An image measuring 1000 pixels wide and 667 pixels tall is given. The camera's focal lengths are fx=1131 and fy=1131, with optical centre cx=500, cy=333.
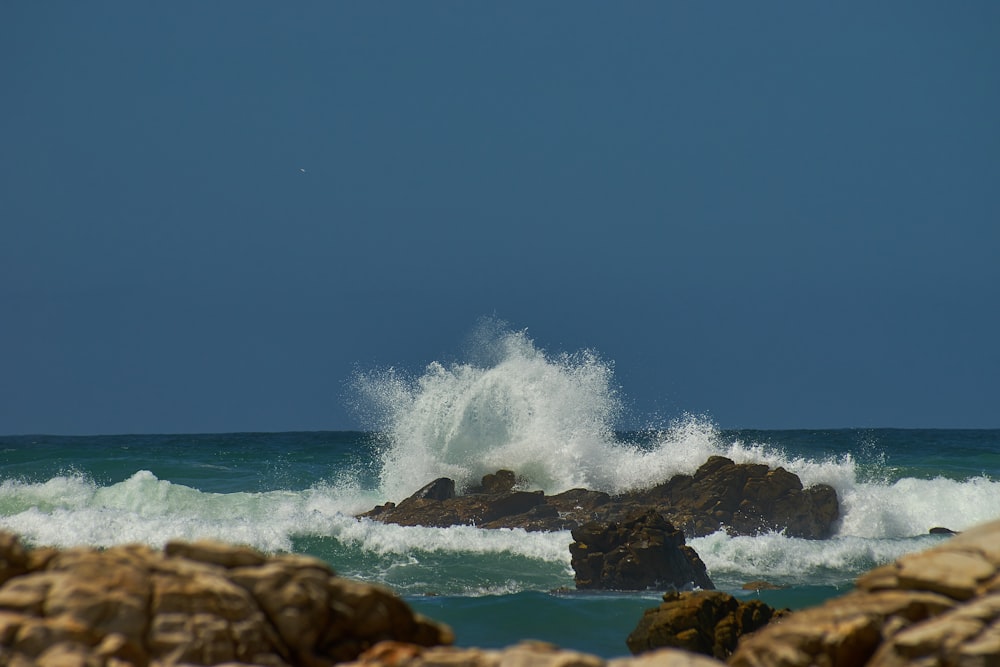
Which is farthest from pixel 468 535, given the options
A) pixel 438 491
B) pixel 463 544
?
pixel 438 491

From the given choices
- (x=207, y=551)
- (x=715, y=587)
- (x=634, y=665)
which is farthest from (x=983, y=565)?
(x=715, y=587)

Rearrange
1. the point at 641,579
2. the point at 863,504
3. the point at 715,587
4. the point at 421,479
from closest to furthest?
the point at 641,579 → the point at 715,587 → the point at 863,504 → the point at 421,479

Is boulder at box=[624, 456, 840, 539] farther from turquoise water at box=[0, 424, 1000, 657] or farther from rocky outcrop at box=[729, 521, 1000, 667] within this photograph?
rocky outcrop at box=[729, 521, 1000, 667]

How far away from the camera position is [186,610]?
4.91 meters

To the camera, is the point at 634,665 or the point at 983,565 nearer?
the point at 634,665

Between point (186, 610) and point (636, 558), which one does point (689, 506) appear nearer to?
point (636, 558)

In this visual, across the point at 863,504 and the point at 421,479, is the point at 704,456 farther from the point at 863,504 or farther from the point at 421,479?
the point at 421,479

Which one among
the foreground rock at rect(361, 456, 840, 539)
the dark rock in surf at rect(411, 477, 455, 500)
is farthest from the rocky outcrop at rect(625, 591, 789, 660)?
the dark rock in surf at rect(411, 477, 455, 500)

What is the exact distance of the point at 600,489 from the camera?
23859mm

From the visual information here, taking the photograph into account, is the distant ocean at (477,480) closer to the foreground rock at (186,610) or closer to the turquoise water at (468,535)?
the turquoise water at (468,535)

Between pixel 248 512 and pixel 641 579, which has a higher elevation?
pixel 248 512

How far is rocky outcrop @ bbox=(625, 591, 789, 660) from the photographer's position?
8898 mm

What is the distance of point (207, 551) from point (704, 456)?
61.5 ft

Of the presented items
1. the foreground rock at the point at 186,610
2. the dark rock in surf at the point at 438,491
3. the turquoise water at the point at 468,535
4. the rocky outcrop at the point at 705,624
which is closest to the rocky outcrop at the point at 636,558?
the turquoise water at the point at 468,535
